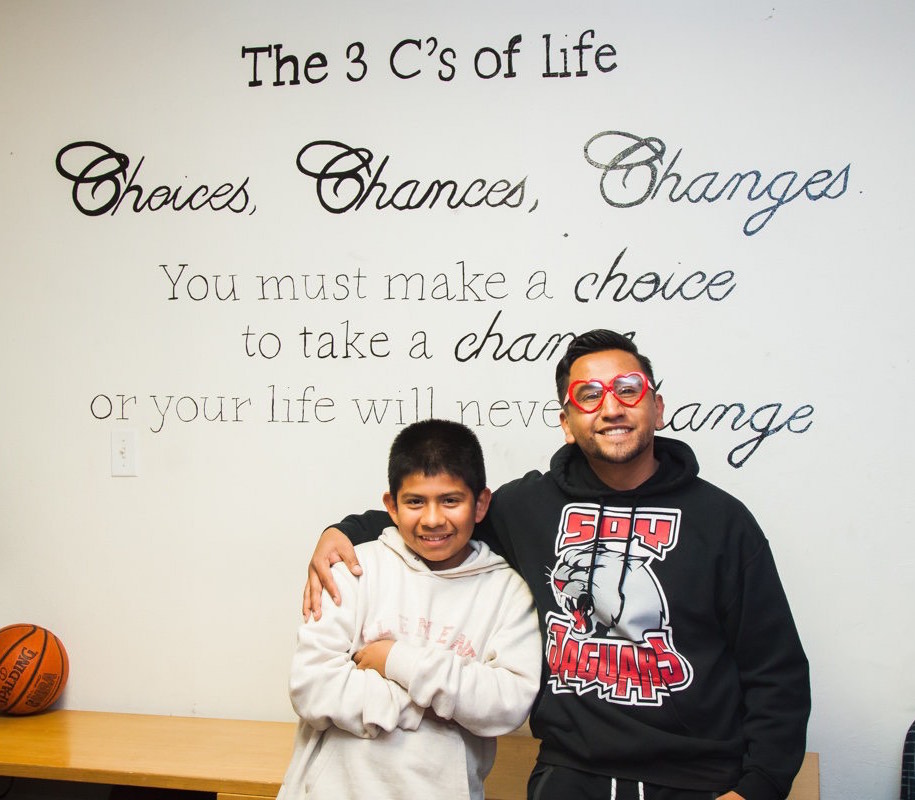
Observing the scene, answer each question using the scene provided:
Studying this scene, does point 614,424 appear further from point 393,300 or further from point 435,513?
point 393,300

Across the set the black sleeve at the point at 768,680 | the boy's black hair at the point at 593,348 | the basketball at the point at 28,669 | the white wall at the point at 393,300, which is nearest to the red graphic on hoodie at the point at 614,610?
the black sleeve at the point at 768,680

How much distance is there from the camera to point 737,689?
1.49 metres

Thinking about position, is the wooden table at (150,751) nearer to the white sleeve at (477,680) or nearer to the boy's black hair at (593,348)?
the white sleeve at (477,680)

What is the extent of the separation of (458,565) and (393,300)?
791 mm

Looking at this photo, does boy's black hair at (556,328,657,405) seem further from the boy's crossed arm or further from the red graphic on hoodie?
the boy's crossed arm

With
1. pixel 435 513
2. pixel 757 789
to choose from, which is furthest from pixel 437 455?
pixel 757 789

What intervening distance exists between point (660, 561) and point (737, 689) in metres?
0.24

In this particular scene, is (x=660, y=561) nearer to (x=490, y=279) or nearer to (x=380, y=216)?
(x=490, y=279)

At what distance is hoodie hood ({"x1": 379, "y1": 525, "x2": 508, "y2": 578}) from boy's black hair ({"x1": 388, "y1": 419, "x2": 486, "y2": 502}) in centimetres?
9

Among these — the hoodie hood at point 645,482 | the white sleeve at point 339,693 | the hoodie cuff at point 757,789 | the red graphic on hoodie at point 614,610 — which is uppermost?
the hoodie hood at point 645,482

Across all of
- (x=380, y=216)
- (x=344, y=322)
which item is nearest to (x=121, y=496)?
(x=344, y=322)

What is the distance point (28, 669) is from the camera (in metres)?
2.22

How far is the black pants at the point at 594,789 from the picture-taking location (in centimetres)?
145

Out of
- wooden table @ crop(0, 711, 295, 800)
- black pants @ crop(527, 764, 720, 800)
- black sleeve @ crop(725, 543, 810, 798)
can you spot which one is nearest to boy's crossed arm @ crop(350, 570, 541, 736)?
black pants @ crop(527, 764, 720, 800)
